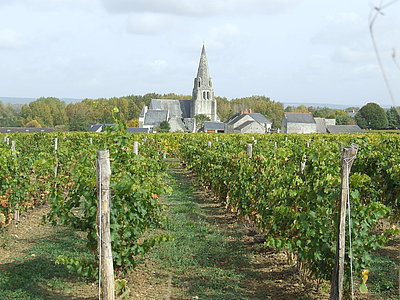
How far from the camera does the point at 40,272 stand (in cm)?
639

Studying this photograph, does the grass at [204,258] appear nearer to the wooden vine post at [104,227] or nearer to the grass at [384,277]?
the wooden vine post at [104,227]

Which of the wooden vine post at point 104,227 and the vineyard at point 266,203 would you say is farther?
the vineyard at point 266,203

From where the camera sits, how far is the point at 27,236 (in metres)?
8.63

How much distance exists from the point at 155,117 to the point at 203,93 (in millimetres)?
12711

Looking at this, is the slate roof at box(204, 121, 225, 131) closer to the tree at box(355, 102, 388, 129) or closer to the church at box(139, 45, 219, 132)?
the church at box(139, 45, 219, 132)

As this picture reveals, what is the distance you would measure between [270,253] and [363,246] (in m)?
2.70

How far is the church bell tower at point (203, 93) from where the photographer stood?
273 feet

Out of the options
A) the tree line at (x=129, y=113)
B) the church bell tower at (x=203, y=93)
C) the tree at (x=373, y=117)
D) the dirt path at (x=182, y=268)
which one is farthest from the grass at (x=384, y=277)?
the church bell tower at (x=203, y=93)

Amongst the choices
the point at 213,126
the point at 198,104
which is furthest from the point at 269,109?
the point at 213,126

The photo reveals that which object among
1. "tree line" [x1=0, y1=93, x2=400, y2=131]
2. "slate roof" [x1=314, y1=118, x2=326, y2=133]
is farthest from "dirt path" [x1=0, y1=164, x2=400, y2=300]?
"slate roof" [x1=314, y1=118, x2=326, y2=133]

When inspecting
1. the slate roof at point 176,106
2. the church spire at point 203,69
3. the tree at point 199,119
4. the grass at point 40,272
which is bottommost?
the grass at point 40,272

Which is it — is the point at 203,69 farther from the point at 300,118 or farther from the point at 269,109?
the point at 269,109

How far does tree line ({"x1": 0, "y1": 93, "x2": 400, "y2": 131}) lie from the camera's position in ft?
239

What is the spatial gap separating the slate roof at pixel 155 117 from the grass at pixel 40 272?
217ft
